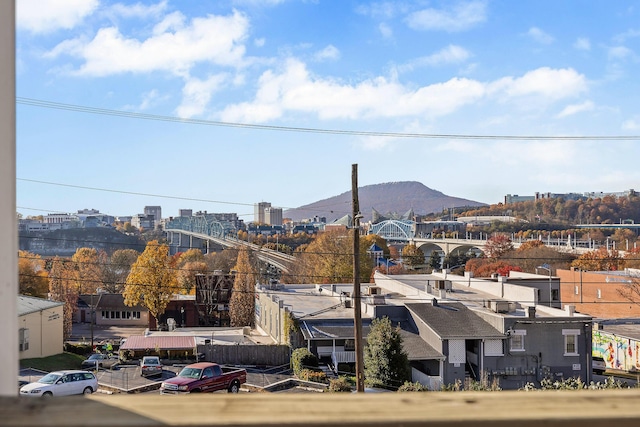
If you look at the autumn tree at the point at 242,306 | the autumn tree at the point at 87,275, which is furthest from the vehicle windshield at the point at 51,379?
the autumn tree at the point at 87,275

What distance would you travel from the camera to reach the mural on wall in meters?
23.0

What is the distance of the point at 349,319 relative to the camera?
2125cm

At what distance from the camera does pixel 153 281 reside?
35.4 meters

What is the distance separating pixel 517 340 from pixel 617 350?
7365mm

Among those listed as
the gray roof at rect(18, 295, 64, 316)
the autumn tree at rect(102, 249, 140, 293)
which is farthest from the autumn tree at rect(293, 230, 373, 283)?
the gray roof at rect(18, 295, 64, 316)

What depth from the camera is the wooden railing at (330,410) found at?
804mm

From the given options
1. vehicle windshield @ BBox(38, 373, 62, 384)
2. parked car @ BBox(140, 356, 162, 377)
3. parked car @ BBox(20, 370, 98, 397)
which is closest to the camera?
parked car @ BBox(20, 370, 98, 397)

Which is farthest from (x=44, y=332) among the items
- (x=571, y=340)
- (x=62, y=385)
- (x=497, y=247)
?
(x=497, y=247)

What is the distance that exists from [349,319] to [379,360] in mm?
4642

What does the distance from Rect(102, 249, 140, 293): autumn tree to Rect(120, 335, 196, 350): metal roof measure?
81.8ft

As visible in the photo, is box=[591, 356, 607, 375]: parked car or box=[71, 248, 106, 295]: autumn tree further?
box=[71, 248, 106, 295]: autumn tree

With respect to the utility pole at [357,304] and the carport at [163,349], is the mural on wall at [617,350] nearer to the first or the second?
the utility pole at [357,304]

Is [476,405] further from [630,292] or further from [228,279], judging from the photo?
[228,279]

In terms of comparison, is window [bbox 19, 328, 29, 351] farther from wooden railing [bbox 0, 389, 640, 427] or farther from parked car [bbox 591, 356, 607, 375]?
wooden railing [bbox 0, 389, 640, 427]
